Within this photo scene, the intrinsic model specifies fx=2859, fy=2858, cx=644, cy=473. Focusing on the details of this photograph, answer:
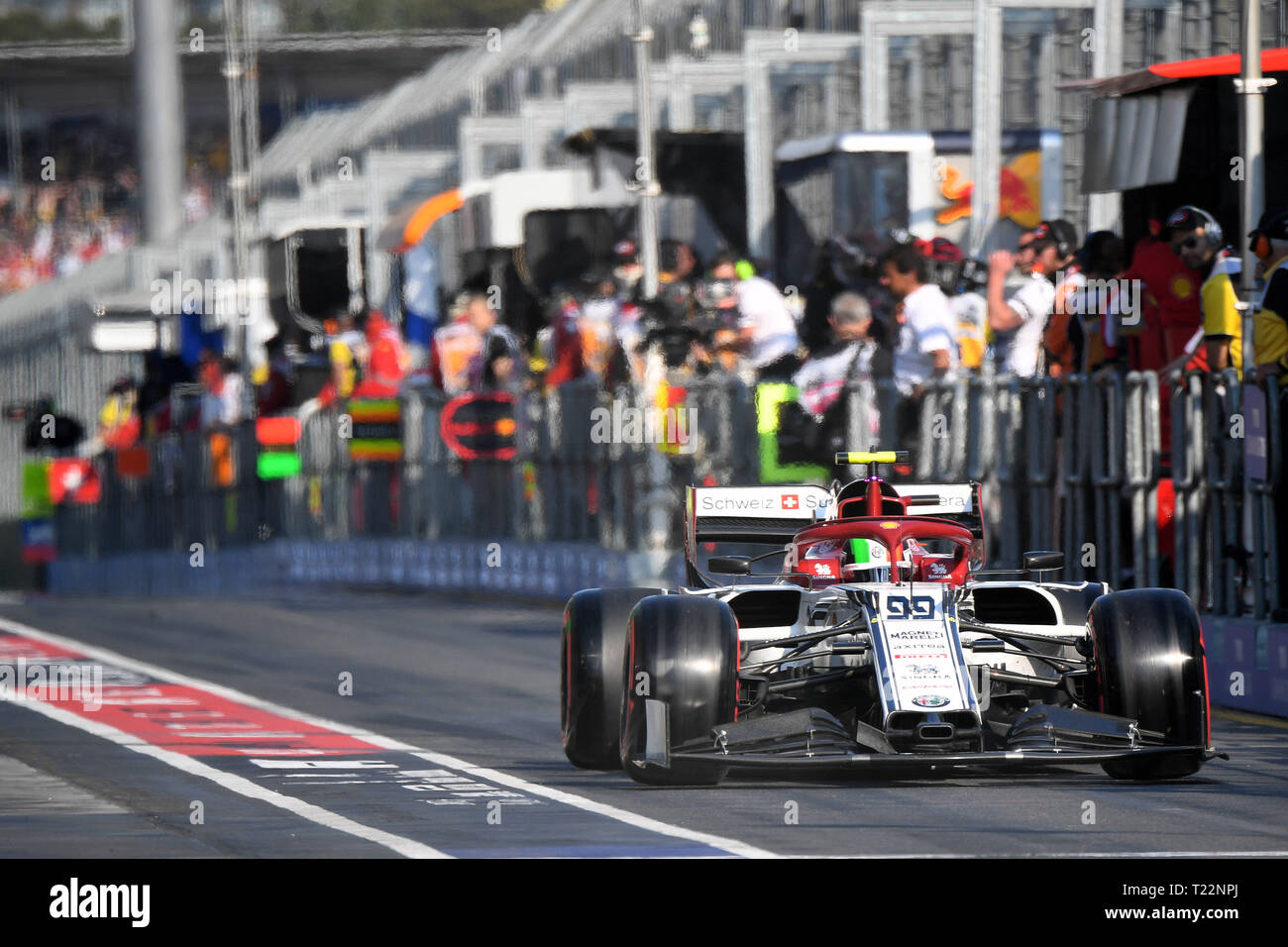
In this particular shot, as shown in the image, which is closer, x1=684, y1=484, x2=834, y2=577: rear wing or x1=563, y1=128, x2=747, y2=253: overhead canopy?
x1=684, y1=484, x2=834, y2=577: rear wing

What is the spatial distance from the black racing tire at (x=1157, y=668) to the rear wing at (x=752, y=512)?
1750 millimetres

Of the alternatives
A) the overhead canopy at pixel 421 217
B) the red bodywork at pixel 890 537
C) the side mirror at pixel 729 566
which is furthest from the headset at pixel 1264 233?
the overhead canopy at pixel 421 217

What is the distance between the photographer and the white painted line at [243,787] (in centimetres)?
894

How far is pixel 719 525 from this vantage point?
11.8 meters

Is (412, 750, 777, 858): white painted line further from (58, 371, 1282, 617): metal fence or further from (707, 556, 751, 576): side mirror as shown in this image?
(58, 371, 1282, 617): metal fence

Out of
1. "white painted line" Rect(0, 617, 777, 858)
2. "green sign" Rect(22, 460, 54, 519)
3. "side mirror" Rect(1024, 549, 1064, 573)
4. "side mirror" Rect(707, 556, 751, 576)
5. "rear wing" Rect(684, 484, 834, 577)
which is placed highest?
"rear wing" Rect(684, 484, 834, 577)

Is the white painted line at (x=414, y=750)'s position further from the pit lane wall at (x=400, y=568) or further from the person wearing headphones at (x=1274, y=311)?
the person wearing headphones at (x=1274, y=311)

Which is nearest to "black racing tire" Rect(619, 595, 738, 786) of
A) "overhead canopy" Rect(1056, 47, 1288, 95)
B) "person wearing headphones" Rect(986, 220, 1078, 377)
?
"person wearing headphones" Rect(986, 220, 1078, 377)

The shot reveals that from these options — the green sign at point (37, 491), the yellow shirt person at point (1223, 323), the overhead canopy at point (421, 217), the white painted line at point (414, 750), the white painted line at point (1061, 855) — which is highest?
the overhead canopy at point (421, 217)

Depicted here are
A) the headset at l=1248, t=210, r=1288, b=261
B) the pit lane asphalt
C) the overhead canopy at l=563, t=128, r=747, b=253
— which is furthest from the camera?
the overhead canopy at l=563, t=128, r=747, b=253

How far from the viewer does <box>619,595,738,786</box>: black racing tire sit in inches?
398
